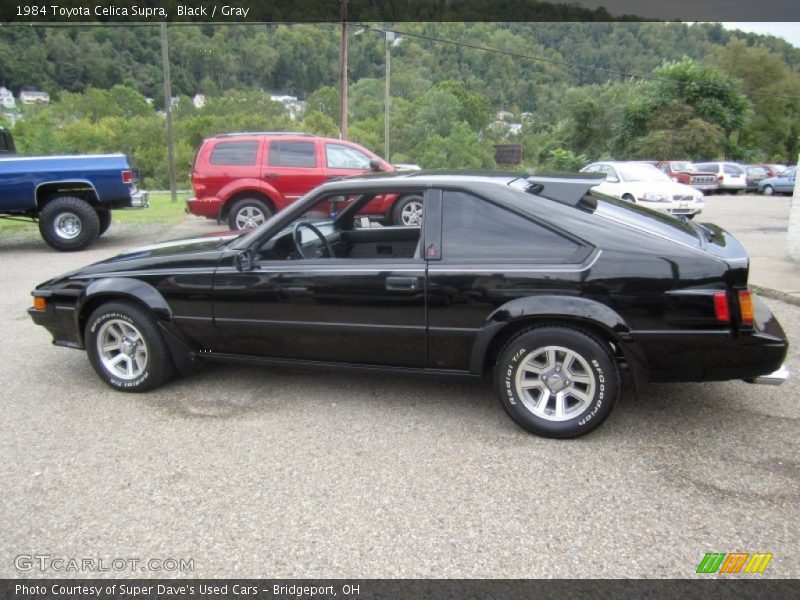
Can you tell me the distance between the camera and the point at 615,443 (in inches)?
137

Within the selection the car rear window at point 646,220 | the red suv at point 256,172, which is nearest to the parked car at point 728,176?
the red suv at point 256,172

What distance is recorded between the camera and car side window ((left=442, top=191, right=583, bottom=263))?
11.5 ft

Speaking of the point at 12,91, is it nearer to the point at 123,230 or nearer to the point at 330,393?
the point at 123,230

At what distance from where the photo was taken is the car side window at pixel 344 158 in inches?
450

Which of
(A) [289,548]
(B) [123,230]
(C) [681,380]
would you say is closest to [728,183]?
(B) [123,230]

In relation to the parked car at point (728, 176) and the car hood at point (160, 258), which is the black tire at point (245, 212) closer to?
the car hood at point (160, 258)

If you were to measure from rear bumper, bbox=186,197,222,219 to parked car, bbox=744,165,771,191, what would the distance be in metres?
25.8

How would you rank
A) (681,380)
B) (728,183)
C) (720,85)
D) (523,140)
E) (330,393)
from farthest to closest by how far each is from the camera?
(523,140) → (720,85) → (728,183) → (330,393) → (681,380)

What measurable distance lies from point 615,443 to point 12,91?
72355 mm

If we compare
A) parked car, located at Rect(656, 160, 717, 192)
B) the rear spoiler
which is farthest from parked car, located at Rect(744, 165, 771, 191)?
the rear spoiler

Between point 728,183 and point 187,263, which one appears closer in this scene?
point 187,263

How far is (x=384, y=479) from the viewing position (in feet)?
10.3

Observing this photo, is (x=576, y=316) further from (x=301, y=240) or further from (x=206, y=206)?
(x=206, y=206)

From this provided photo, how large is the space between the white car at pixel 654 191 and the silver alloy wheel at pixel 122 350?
36.8 ft
